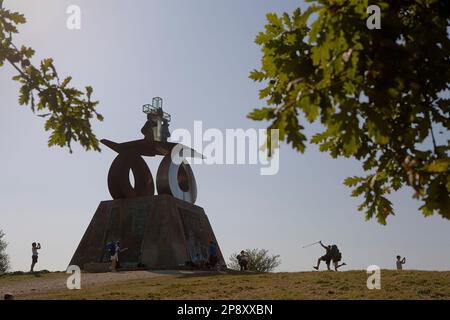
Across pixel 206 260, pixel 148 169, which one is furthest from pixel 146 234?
pixel 148 169

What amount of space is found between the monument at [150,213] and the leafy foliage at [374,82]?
889 inches

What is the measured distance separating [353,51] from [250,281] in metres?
12.5

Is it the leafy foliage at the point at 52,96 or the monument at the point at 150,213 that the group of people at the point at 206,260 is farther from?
the leafy foliage at the point at 52,96

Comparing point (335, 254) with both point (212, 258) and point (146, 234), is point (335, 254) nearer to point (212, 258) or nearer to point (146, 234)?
point (212, 258)

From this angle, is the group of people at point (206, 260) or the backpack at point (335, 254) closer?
the backpack at point (335, 254)

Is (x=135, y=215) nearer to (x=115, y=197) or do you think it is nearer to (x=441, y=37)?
(x=115, y=197)

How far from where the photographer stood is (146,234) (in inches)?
1153

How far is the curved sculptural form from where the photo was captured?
3225 centimetres

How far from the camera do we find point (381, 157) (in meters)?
5.99

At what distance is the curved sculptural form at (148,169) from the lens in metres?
32.2

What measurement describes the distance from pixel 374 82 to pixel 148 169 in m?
30.5

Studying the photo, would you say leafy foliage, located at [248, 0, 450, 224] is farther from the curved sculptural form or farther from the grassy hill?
the curved sculptural form

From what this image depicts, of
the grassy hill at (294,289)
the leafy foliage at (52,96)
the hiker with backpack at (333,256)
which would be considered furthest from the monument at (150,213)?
the leafy foliage at (52,96)

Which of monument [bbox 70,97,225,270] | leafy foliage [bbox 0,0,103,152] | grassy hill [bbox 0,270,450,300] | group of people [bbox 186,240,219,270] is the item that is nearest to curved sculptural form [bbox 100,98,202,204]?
monument [bbox 70,97,225,270]
